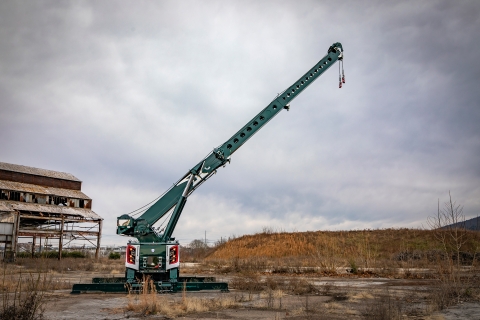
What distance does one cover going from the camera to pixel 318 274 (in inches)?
911

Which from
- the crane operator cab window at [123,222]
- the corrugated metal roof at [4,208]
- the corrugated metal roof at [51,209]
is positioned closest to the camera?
the crane operator cab window at [123,222]

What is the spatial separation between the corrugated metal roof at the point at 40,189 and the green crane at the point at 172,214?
91.3ft

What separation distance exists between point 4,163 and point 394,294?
3881 centimetres

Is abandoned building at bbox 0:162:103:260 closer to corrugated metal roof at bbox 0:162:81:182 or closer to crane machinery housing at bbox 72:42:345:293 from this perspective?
corrugated metal roof at bbox 0:162:81:182

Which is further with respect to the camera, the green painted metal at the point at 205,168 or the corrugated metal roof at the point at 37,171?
the corrugated metal roof at the point at 37,171

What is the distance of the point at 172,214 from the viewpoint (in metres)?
15.9

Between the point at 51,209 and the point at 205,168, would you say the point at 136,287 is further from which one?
the point at 51,209

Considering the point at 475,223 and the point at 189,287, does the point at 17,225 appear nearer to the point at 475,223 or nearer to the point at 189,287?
the point at 189,287

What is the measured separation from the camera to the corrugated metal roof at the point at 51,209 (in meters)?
36.2

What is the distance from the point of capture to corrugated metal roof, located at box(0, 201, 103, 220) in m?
36.2

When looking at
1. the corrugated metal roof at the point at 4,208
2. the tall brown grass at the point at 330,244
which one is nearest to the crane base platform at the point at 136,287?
the tall brown grass at the point at 330,244

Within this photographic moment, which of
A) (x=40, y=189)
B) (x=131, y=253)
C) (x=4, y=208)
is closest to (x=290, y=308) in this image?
(x=131, y=253)

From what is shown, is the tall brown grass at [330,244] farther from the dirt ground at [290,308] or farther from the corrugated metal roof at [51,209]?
the dirt ground at [290,308]

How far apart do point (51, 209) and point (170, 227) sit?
90.5 feet
